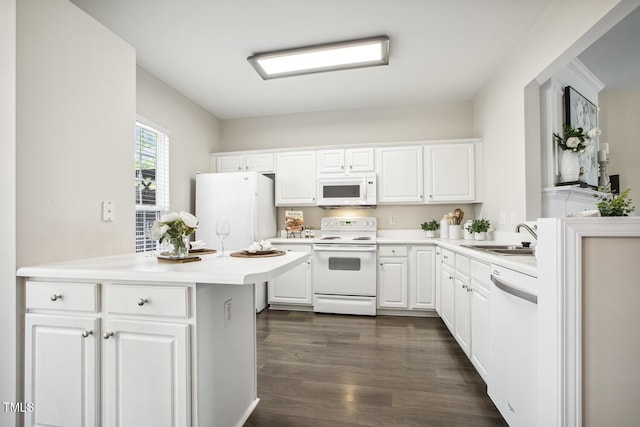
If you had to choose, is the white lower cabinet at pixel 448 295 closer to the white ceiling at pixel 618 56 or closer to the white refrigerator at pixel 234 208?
the white refrigerator at pixel 234 208

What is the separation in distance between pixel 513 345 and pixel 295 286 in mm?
2569

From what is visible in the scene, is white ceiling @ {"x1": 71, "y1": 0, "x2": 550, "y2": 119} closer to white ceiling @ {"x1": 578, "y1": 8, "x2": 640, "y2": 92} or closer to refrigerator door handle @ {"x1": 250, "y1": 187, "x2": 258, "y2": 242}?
white ceiling @ {"x1": 578, "y1": 8, "x2": 640, "y2": 92}

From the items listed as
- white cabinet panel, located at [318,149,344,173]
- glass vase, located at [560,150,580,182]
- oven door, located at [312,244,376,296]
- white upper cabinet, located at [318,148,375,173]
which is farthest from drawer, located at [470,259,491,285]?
white cabinet panel, located at [318,149,344,173]

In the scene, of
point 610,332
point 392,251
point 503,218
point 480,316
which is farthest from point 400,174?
point 610,332

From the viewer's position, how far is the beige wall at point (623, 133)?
124 inches

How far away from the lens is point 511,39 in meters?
2.49

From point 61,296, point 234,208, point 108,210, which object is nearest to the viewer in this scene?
point 61,296

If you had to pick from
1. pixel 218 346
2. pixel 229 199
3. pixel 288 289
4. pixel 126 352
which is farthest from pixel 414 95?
pixel 126 352

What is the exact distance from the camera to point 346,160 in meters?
3.82

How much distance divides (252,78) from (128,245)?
220 centimetres

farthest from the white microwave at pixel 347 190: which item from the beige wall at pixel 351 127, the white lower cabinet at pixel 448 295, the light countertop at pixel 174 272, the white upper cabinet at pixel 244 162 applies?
the light countertop at pixel 174 272

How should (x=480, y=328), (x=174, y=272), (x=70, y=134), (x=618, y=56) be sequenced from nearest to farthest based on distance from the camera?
(x=174, y=272), (x=70, y=134), (x=480, y=328), (x=618, y=56)

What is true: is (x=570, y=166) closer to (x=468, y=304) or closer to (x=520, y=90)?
(x=520, y=90)

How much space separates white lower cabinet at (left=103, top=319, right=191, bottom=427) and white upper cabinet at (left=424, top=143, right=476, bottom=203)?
3.26m
